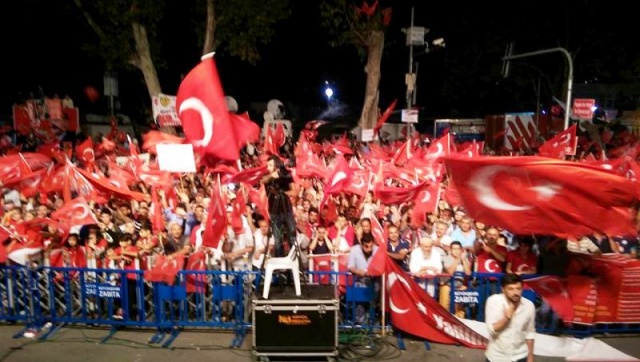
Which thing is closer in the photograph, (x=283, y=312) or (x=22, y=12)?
(x=283, y=312)

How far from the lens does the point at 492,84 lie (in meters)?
40.7

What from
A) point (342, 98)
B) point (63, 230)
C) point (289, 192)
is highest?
point (342, 98)

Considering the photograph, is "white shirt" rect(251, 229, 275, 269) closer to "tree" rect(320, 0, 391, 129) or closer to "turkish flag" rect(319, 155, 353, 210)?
"turkish flag" rect(319, 155, 353, 210)

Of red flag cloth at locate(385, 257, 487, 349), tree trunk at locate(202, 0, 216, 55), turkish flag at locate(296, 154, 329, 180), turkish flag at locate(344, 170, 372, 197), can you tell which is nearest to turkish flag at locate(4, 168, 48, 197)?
turkish flag at locate(296, 154, 329, 180)

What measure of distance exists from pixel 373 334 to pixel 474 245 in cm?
202

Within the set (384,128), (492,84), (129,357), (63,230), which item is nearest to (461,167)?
(129,357)

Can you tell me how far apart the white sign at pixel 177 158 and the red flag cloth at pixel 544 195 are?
366 centimetres

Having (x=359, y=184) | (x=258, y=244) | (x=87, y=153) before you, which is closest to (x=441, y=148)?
(x=359, y=184)

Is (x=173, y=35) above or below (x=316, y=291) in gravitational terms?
above

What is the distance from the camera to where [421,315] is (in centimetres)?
734

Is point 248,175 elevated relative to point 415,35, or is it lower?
lower

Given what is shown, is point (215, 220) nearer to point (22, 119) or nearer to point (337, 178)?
point (337, 178)

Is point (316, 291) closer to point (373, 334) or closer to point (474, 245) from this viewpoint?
point (373, 334)

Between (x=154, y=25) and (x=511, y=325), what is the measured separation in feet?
64.5
